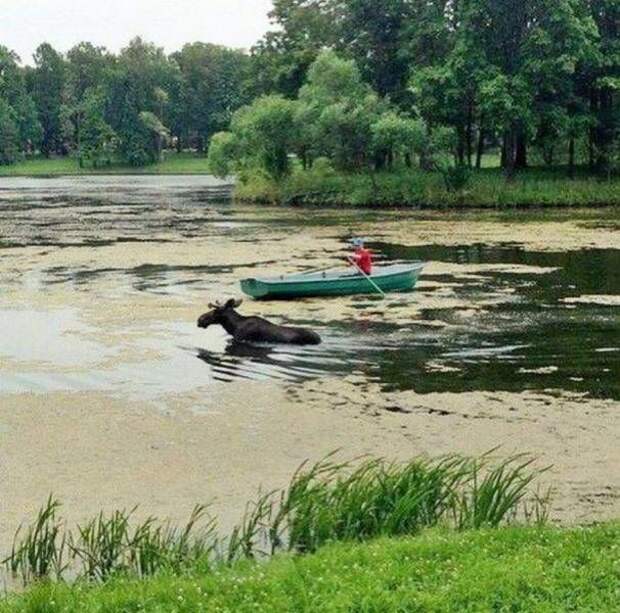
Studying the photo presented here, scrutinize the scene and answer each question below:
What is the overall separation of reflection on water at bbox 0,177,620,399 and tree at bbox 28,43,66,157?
106447 mm

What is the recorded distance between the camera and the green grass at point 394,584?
6555 millimetres

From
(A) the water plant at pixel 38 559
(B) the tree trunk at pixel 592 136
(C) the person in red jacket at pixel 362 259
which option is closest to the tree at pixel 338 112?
(B) the tree trunk at pixel 592 136

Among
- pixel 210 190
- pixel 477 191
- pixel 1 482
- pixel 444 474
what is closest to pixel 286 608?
pixel 444 474

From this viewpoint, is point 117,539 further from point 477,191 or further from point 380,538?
point 477,191

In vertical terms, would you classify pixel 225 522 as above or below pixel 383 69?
below

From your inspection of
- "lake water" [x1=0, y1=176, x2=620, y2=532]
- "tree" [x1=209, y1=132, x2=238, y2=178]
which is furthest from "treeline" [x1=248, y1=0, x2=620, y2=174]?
"lake water" [x1=0, y1=176, x2=620, y2=532]

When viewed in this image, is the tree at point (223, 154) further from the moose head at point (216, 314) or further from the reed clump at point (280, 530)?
the reed clump at point (280, 530)

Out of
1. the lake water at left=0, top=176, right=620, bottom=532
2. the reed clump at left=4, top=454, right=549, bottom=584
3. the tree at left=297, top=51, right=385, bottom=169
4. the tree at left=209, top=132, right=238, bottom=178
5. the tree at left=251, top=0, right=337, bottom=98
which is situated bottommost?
the lake water at left=0, top=176, right=620, bottom=532

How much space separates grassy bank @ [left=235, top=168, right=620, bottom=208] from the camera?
50594 mm

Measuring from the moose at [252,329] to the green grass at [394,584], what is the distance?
10.5 metres

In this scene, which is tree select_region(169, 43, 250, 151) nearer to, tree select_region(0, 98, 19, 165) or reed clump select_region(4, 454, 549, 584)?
tree select_region(0, 98, 19, 165)

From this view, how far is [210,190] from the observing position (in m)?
77.8

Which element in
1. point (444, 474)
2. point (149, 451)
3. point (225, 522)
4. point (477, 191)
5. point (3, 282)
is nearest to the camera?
point (444, 474)

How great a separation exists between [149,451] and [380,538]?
4687mm
